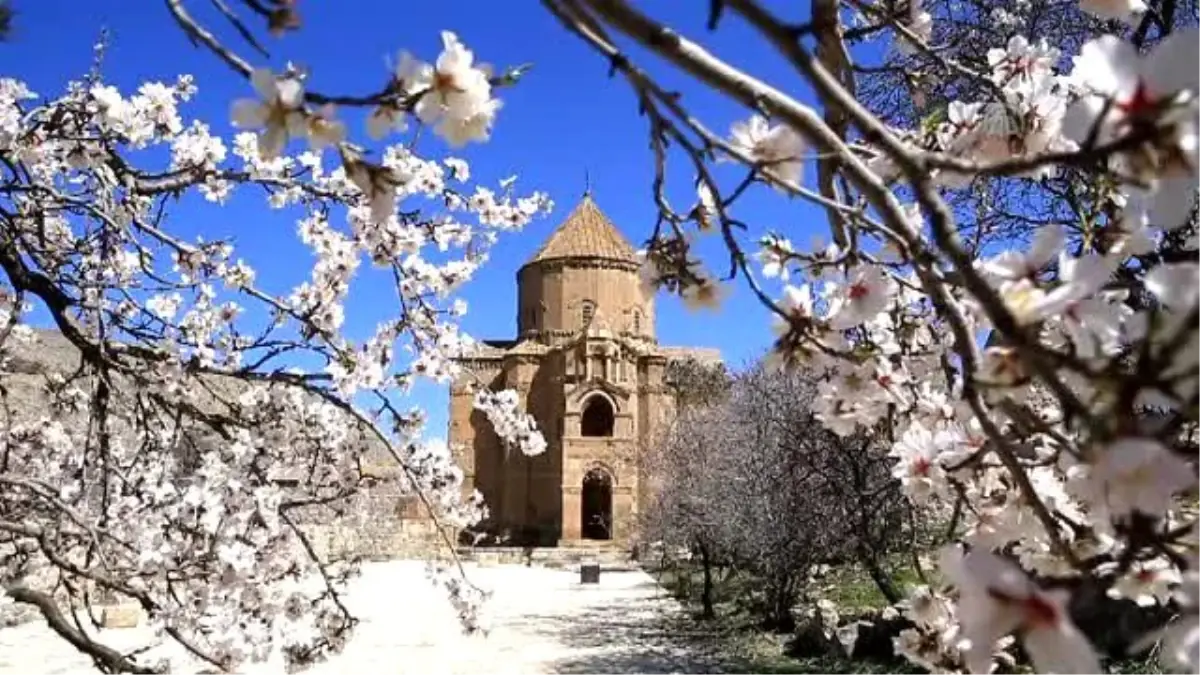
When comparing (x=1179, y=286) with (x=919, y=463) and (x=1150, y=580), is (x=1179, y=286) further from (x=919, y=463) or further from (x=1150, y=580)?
(x=919, y=463)

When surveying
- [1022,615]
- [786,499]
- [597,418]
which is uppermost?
[597,418]

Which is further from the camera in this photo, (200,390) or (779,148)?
(200,390)

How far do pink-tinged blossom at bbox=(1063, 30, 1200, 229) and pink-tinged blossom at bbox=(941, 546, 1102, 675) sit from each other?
0.34 metres

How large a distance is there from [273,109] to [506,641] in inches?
569

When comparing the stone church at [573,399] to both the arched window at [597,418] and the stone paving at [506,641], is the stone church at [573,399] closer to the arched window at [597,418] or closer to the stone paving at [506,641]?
the arched window at [597,418]

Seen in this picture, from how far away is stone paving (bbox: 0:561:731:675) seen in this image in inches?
501

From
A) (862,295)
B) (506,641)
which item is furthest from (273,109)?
(506,641)

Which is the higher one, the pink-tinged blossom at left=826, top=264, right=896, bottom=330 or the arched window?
the arched window

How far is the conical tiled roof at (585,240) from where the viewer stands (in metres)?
42.0

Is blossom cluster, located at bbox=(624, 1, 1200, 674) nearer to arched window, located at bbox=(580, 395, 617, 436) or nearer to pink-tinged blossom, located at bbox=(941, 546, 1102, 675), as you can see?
pink-tinged blossom, located at bbox=(941, 546, 1102, 675)

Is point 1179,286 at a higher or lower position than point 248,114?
lower

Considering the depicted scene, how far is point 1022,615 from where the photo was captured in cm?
81

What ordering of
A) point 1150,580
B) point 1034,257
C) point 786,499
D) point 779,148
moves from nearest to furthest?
point 1034,257 < point 779,148 < point 1150,580 < point 786,499

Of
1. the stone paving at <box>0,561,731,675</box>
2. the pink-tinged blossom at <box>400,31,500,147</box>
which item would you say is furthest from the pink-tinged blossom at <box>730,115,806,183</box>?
the stone paving at <box>0,561,731,675</box>
